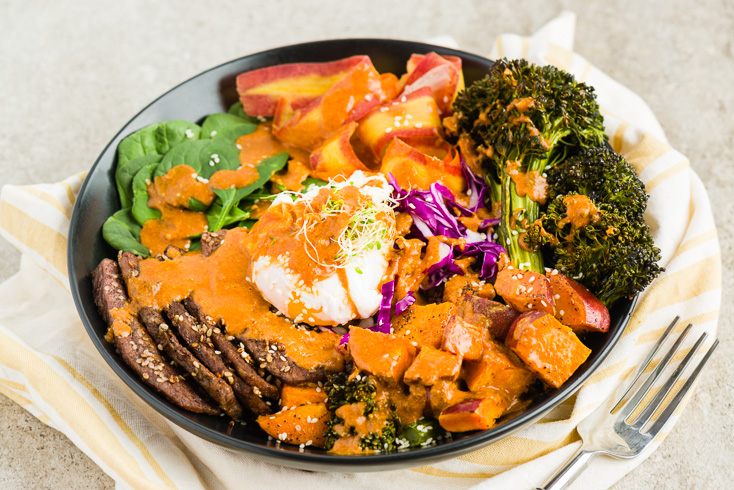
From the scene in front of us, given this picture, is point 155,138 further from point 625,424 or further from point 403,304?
point 625,424

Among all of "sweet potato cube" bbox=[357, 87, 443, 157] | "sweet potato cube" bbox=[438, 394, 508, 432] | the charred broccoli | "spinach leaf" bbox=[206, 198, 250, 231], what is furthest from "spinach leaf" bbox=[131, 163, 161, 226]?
"sweet potato cube" bbox=[438, 394, 508, 432]

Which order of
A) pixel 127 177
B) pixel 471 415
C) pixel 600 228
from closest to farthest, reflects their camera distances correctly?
pixel 471 415
pixel 600 228
pixel 127 177

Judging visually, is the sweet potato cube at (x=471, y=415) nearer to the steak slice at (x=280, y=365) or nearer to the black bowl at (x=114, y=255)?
the black bowl at (x=114, y=255)

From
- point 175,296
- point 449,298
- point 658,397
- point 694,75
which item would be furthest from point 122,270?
point 694,75

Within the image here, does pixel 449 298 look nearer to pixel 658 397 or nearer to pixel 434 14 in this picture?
pixel 658 397

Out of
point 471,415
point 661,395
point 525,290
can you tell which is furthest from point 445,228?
point 661,395

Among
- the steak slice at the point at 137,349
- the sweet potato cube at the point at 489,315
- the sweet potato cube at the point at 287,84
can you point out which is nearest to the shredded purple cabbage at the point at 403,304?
the sweet potato cube at the point at 489,315
